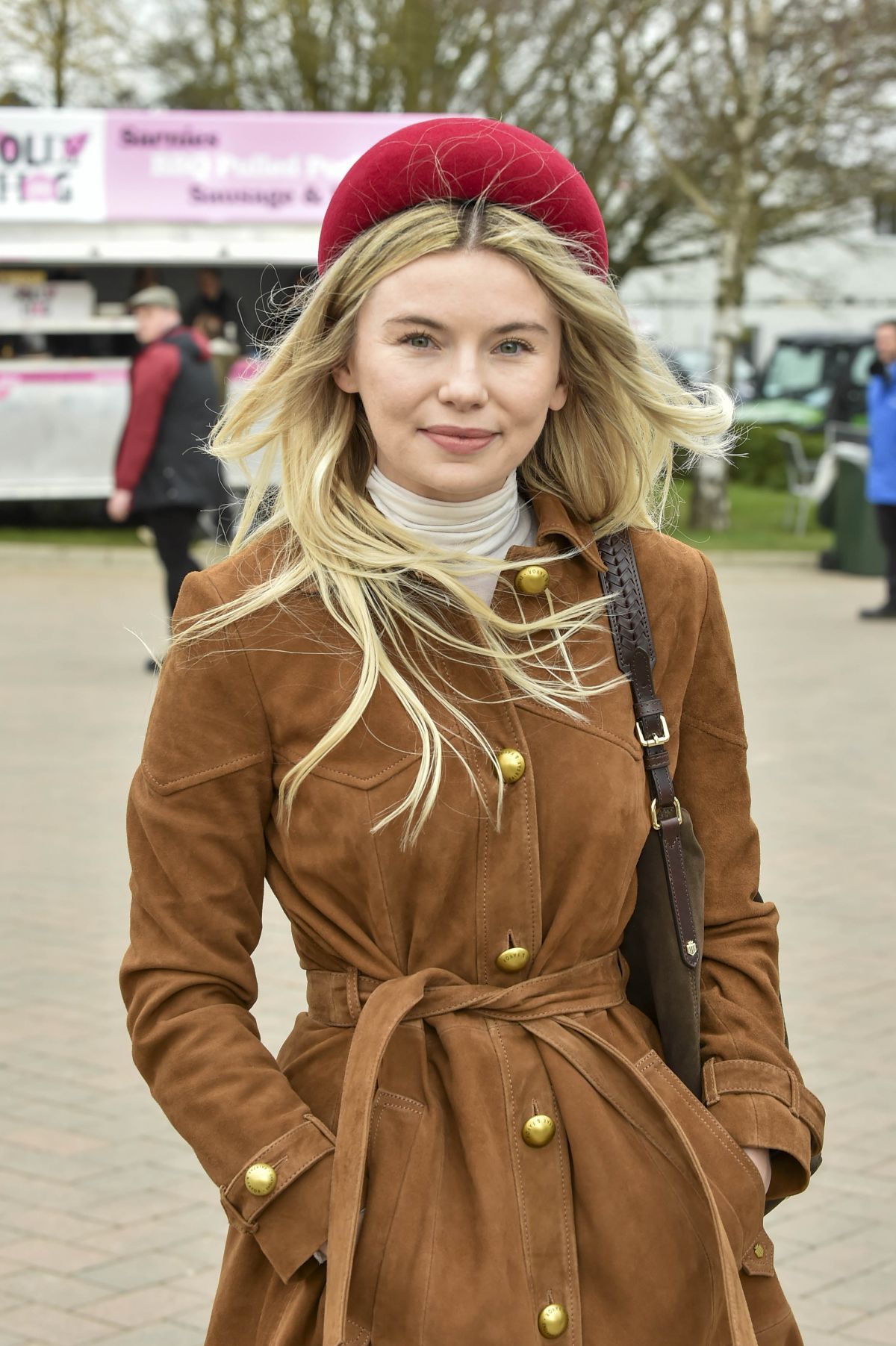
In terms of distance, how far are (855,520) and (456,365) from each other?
1496 centimetres

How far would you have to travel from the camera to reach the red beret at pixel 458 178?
1965 mm

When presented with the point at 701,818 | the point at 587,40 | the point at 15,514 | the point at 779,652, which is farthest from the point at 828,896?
the point at 587,40

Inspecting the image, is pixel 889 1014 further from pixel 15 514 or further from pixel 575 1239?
pixel 15 514

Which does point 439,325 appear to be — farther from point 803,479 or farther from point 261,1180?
point 803,479

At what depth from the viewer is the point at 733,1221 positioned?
75.3 inches

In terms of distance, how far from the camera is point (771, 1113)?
Answer: 6.59 ft

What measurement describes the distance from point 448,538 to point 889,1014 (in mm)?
3506

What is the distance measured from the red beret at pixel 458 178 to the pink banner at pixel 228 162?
15.6 metres

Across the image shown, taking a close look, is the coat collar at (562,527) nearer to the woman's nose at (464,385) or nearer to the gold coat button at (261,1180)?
the woman's nose at (464,385)

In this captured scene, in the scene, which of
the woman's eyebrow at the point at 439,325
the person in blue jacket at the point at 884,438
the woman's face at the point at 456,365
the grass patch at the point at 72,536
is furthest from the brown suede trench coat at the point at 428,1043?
the grass patch at the point at 72,536

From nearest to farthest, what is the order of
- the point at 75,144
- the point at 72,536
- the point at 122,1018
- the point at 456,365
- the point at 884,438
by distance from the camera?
the point at 456,365, the point at 122,1018, the point at 884,438, the point at 75,144, the point at 72,536

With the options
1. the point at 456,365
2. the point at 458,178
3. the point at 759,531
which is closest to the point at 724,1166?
the point at 456,365

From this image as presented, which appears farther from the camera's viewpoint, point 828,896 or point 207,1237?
point 828,896

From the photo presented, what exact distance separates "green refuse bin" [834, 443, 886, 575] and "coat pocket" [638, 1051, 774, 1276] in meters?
14.5
